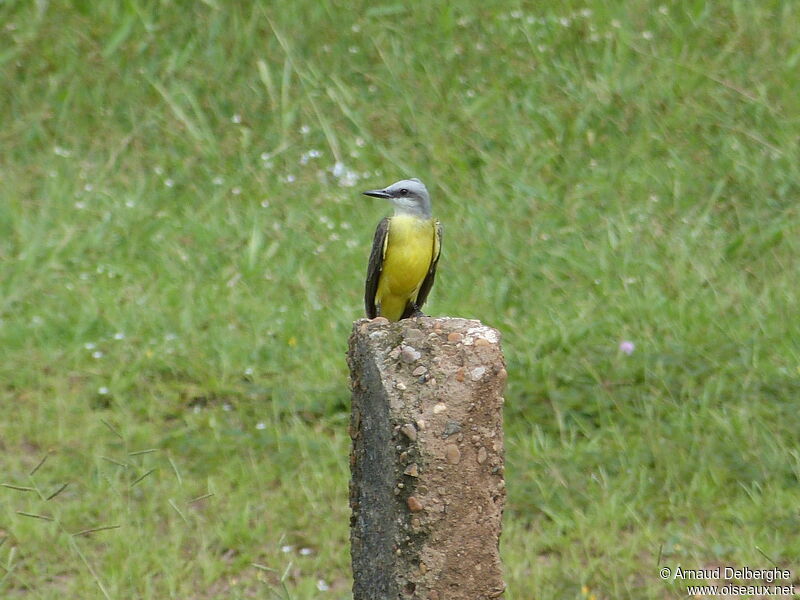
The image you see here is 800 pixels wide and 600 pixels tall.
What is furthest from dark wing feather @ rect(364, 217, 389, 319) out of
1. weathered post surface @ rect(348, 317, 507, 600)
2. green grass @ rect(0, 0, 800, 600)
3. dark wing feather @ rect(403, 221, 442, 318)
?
weathered post surface @ rect(348, 317, 507, 600)

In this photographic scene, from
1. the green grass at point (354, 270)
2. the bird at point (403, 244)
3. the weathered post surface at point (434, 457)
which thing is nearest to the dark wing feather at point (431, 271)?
the bird at point (403, 244)

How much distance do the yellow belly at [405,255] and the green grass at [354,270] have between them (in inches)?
46.1

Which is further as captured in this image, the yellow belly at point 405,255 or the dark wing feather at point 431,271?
the dark wing feather at point 431,271

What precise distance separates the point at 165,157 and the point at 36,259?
1.59 meters

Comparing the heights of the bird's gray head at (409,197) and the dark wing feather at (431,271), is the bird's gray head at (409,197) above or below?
above

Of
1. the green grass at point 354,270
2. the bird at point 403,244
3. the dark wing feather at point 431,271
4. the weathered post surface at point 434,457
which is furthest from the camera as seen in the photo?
the green grass at point 354,270

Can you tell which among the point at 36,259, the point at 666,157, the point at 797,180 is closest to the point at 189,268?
the point at 36,259

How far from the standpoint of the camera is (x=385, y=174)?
375 inches

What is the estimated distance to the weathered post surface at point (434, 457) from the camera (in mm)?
3662

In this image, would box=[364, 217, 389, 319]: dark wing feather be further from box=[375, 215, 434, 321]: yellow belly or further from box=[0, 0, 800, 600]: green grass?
box=[0, 0, 800, 600]: green grass

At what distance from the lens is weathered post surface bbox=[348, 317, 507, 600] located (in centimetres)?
366

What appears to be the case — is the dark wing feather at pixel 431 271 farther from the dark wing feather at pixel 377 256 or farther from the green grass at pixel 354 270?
the green grass at pixel 354 270

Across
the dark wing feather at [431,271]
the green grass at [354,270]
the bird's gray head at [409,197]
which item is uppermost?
the bird's gray head at [409,197]

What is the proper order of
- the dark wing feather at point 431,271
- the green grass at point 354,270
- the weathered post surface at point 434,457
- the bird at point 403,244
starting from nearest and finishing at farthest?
the weathered post surface at point 434,457, the bird at point 403,244, the dark wing feather at point 431,271, the green grass at point 354,270
